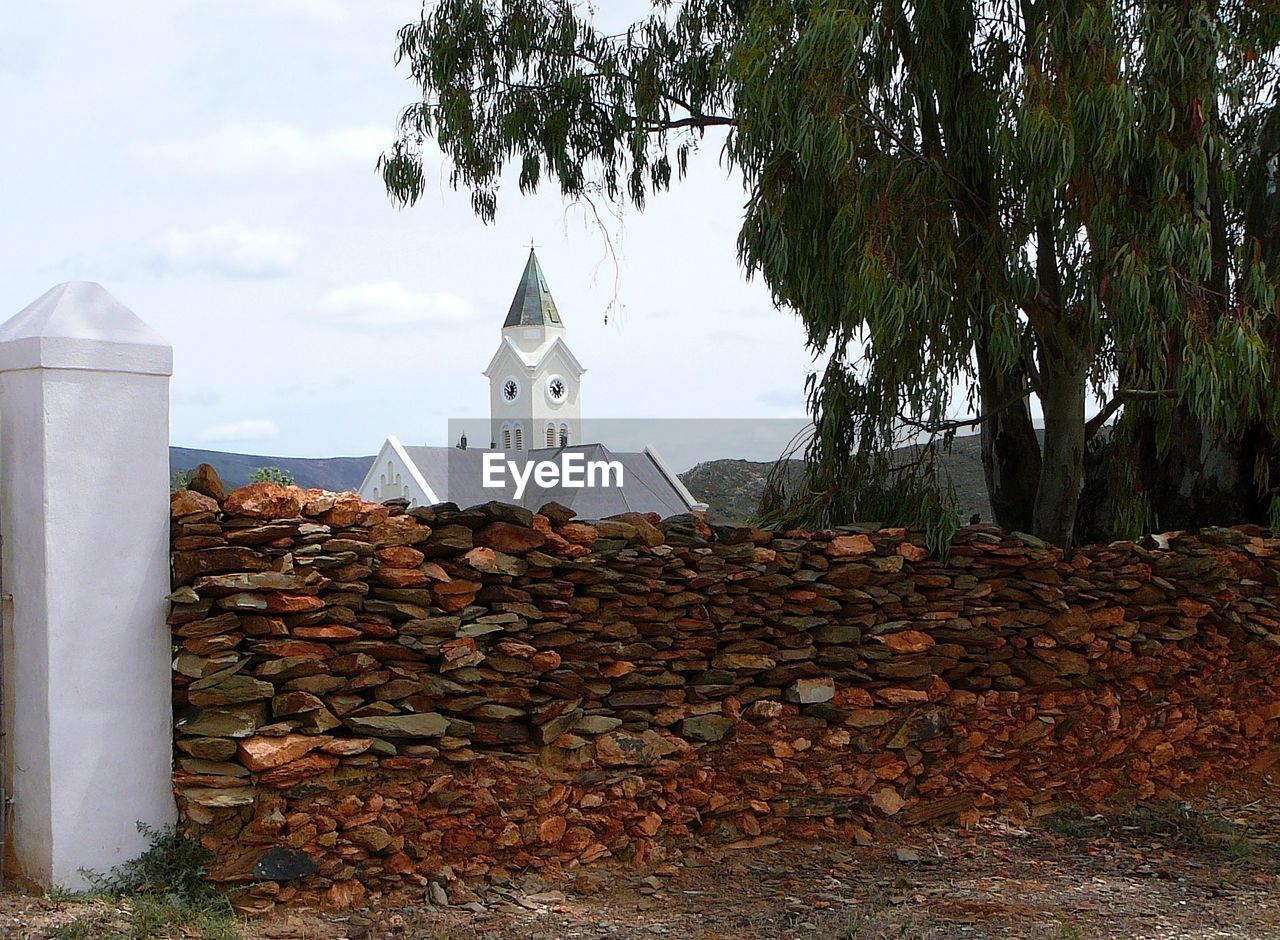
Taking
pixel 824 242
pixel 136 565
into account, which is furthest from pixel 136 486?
pixel 824 242

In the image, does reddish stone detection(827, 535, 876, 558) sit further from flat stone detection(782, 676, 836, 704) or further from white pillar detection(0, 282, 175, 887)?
white pillar detection(0, 282, 175, 887)

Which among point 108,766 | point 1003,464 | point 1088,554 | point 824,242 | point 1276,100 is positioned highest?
point 1276,100

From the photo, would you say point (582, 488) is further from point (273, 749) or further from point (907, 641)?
point (273, 749)

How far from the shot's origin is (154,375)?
4562 millimetres

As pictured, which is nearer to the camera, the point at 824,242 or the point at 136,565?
the point at 136,565

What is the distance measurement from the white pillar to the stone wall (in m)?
0.13

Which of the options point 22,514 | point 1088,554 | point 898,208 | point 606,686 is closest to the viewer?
point 22,514

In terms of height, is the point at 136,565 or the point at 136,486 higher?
the point at 136,486

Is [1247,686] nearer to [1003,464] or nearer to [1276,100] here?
[1003,464]

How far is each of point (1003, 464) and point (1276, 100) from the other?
2941 millimetres

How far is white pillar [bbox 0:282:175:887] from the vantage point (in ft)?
14.4

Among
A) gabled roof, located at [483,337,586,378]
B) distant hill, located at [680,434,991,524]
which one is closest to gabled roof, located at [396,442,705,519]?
distant hill, located at [680,434,991,524]

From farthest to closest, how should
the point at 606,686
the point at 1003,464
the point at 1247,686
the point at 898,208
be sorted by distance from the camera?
the point at 1003,464
the point at 1247,686
the point at 898,208
the point at 606,686

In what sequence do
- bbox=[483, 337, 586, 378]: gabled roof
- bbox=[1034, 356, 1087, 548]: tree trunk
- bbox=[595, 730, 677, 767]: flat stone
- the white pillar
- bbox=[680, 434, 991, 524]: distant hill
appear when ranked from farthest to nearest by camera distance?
1. bbox=[483, 337, 586, 378]: gabled roof
2. bbox=[680, 434, 991, 524]: distant hill
3. bbox=[1034, 356, 1087, 548]: tree trunk
4. bbox=[595, 730, 677, 767]: flat stone
5. the white pillar
